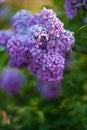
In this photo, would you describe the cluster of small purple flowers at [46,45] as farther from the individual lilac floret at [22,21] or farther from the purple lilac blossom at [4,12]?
the purple lilac blossom at [4,12]

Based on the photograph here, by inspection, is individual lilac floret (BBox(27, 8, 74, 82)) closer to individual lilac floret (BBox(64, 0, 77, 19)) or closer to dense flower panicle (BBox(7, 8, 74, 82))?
dense flower panicle (BBox(7, 8, 74, 82))

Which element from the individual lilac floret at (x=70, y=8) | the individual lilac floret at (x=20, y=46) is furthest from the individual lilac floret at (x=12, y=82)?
the individual lilac floret at (x=20, y=46)

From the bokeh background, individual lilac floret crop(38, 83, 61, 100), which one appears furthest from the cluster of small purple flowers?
individual lilac floret crop(38, 83, 61, 100)

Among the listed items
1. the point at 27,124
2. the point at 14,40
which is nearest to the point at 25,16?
the point at 14,40

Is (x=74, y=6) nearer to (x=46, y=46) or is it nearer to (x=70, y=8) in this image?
(x=70, y=8)

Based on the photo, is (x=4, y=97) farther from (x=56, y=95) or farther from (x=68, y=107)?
(x=68, y=107)
